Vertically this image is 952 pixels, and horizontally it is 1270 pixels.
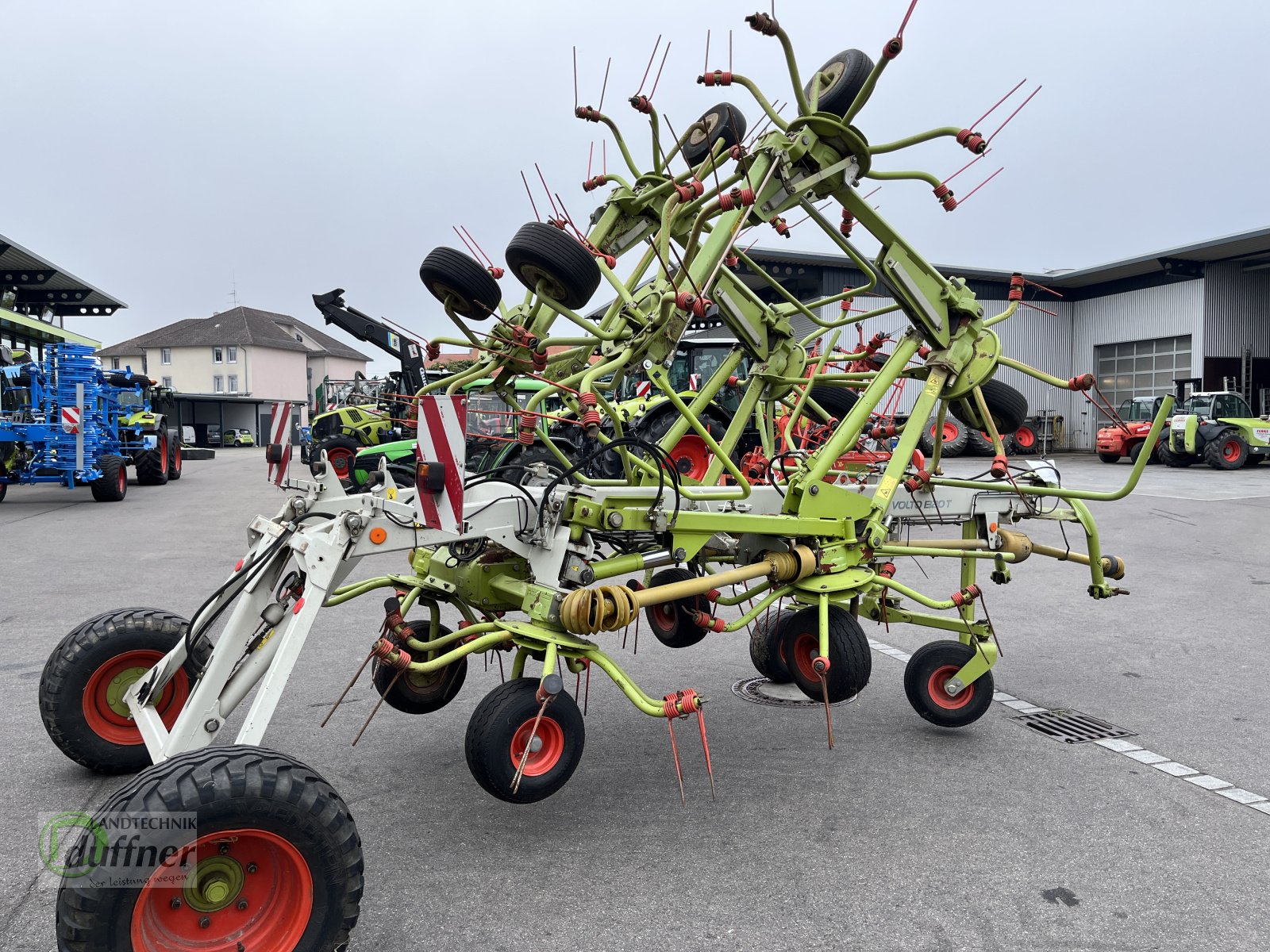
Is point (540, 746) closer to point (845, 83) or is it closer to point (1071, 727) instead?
point (1071, 727)

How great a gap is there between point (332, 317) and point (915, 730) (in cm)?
1068

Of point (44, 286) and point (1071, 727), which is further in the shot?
point (44, 286)

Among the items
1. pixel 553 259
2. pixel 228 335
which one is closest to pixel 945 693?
pixel 553 259

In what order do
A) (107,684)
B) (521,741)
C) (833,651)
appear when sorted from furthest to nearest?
(833,651), (107,684), (521,741)

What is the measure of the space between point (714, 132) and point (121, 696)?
12.8ft

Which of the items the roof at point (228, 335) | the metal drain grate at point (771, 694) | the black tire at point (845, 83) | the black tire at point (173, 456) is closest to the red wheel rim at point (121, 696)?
the metal drain grate at point (771, 694)

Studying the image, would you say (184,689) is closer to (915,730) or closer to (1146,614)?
(915,730)

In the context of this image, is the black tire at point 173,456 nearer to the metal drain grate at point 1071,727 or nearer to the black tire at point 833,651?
the black tire at point 833,651

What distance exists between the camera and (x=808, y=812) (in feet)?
12.2

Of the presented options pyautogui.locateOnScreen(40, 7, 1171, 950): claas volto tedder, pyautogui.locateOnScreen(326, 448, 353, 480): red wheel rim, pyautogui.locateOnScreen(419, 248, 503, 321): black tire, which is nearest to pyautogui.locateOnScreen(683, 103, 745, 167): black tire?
pyautogui.locateOnScreen(40, 7, 1171, 950): claas volto tedder

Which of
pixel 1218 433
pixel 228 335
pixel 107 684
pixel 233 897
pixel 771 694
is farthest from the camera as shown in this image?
pixel 228 335

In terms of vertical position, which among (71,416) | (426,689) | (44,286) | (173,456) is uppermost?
(44,286)

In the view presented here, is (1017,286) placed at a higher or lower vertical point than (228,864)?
higher

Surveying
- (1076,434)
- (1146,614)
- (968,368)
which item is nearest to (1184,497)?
(1146,614)
